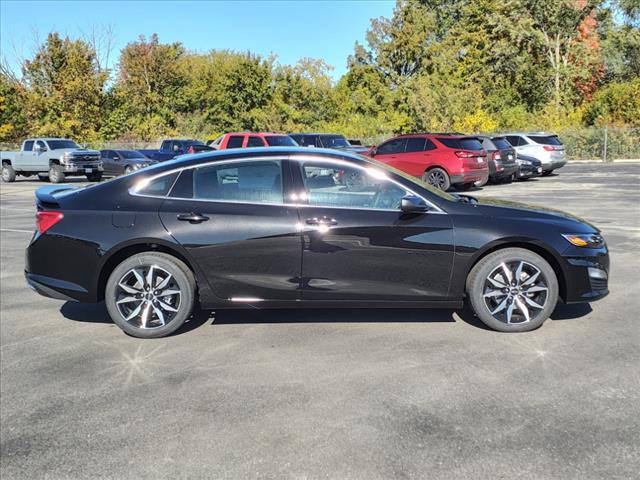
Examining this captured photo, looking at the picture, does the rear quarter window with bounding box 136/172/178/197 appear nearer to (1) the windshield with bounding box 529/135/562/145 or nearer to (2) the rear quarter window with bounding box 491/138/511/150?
(2) the rear quarter window with bounding box 491/138/511/150

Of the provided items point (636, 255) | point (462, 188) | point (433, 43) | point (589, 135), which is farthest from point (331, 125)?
point (636, 255)

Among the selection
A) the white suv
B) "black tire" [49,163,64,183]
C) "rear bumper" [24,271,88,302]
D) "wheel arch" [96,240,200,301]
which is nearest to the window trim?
"wheel arch" [96,240,200,301]

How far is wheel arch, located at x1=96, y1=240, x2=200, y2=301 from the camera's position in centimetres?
485

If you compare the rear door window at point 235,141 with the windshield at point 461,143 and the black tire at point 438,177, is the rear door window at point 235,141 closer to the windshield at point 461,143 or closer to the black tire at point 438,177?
the black tire at point 438,177

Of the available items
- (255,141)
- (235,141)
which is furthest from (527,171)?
(235,141)

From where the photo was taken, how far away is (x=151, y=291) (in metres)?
4.87

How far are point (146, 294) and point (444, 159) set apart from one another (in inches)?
532

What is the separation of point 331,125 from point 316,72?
41.1 ft

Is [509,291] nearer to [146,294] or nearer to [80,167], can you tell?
[146,294]

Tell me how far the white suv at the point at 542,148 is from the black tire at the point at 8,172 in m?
21.9

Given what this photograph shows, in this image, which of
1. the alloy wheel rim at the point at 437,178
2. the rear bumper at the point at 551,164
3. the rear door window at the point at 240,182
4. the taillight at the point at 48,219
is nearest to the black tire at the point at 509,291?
the rear door window at the point at 240,182

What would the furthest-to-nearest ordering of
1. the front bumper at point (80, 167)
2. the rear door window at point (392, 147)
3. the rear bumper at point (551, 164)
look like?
the front bumper at point (80, 167) → the rear bumper at point (551, 164) → the rear door window at point (392, 147)

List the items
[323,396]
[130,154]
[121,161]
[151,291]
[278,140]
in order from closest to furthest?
[323,396]
[151,291]
[278,140]
[121,161]
[130,154]

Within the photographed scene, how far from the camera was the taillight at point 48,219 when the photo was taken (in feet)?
16.2
